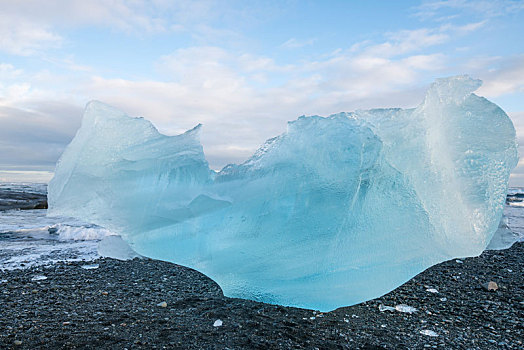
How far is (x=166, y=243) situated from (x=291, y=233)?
1.38 metres

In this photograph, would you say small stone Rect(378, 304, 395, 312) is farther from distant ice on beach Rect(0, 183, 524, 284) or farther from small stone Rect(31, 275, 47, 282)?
small stone Rect(31, 275, 47, 282)

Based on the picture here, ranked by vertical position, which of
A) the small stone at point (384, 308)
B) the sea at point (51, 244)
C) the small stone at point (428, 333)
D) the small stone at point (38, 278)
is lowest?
the sea at point (51, 244)


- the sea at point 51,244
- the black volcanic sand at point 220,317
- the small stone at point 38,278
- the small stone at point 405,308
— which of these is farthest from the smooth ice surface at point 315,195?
the small stone at point 38,278

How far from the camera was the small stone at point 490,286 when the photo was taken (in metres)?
5.02

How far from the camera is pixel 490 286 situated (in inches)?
199

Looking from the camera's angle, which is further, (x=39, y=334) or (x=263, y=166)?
(x=263, y=166)

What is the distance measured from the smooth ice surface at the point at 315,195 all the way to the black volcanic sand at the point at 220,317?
35cm

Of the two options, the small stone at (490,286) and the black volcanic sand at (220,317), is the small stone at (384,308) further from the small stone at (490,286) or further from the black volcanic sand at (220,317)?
the small stone at (490,286)

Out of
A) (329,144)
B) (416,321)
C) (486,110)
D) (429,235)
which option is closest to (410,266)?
(429,235)

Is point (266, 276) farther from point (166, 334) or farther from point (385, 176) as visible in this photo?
point (385, 176)

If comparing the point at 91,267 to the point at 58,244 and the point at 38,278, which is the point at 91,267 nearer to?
the point at 38,278

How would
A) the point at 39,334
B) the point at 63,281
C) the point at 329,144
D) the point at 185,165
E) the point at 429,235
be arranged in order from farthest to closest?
1. the point at 63,281
2. the point at 185,165
3. the point at 329,144
4. the point at 429,235
5. the point at 39,334

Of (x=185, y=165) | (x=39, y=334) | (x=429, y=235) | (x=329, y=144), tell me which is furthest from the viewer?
(x=185, y=165)

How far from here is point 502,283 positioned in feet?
17.7
